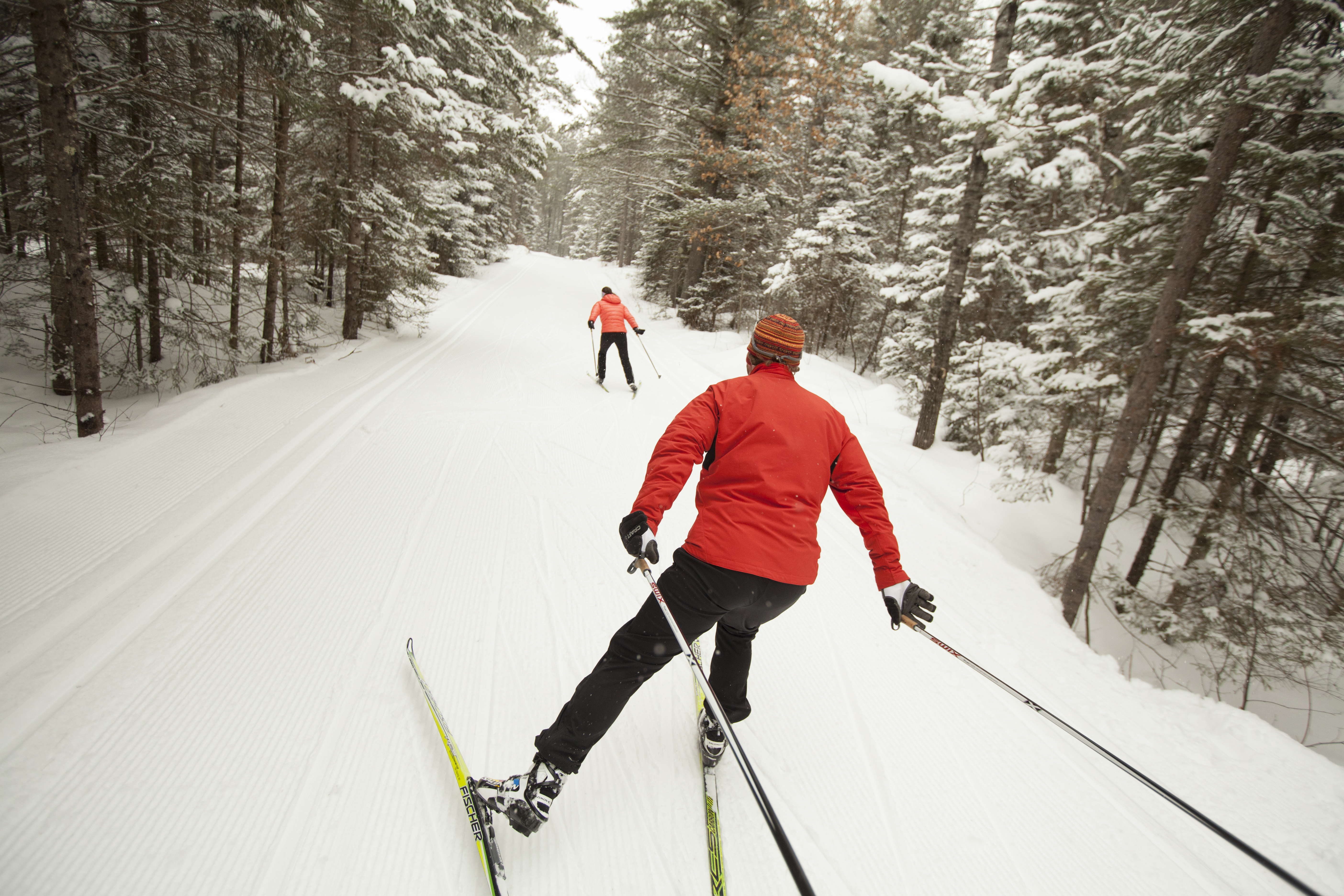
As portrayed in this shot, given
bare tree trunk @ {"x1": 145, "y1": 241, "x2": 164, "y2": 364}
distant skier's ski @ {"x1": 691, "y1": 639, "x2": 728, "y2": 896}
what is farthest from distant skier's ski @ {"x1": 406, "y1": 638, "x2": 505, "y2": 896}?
bare tree trunk @ {"x1": 145, "y1": 241, "x2": 164, "y2": 364}

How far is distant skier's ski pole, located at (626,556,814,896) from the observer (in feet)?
3.63

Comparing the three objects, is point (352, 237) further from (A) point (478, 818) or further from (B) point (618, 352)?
(A) point (478, 818)

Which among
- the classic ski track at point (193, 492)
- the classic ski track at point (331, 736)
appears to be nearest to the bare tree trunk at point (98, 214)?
the classic ski track at point (193, 492)

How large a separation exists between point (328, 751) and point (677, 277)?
18468mm

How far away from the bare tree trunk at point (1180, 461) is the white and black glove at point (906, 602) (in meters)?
5.59

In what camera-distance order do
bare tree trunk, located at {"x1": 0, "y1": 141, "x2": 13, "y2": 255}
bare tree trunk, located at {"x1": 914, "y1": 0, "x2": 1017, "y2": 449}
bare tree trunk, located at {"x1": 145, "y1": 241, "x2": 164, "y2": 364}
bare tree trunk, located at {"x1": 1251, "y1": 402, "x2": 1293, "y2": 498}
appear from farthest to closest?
bare tree trunk, located at {"x1": 145, "y1": 241, "x2": 164, "y2": 364}, bare tree trunk, located at {"x1": 914, "y1": 0, "x2": 1017, "y2": 449}, bare tree trunk, located at {"x1": 0, "y1": 141, "x2": 13, "y2": 255}, bare tree trunk, located at {"x1": 1251, "y1": 402, "x2": 1293, "y2": 498}

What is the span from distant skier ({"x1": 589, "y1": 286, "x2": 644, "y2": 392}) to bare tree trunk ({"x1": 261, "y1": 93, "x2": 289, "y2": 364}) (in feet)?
15.6

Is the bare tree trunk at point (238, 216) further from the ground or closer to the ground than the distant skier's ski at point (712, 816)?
further from the ground

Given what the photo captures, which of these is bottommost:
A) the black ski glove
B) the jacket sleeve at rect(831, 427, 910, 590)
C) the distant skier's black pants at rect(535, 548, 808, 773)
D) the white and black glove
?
the distant skier's black pants at rect(535, 548, 808, 773)

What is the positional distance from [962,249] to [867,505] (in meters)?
7.07

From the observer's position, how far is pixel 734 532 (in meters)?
2.08

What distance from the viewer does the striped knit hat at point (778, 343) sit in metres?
2.36

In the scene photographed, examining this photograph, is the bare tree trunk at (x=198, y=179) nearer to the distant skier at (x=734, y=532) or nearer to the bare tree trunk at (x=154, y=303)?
the bare tree trunk at (x=154, y=303)

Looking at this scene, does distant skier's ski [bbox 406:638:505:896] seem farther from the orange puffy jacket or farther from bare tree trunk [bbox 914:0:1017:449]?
bare tree trunk [bbox 914:0:1017:449]
